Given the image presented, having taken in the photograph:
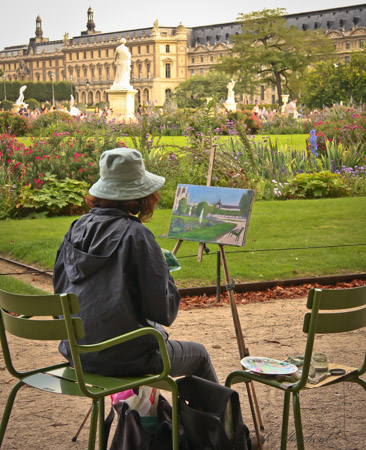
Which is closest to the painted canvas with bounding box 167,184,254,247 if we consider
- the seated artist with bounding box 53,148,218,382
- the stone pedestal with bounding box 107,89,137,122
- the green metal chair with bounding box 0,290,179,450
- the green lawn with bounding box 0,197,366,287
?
the seated artist with bounding box 53,148,218,382

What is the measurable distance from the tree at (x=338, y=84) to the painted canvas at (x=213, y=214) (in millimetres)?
35148

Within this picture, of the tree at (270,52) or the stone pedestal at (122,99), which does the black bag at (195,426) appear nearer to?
the stone pedestal at (122,99)

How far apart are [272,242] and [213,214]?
4.12 meters

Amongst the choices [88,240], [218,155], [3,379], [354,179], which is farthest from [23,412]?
[354,179]

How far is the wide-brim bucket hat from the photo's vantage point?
2924 mm

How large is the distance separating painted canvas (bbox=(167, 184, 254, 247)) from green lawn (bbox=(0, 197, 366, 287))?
216 cm

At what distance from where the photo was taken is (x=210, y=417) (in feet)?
9.18

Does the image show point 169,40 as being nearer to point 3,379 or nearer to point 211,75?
point 211,75

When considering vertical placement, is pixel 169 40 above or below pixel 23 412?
above

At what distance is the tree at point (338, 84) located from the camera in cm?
3944

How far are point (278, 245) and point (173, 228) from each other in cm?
375

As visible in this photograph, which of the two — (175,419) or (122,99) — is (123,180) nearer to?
(175,419)

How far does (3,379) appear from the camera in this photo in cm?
422

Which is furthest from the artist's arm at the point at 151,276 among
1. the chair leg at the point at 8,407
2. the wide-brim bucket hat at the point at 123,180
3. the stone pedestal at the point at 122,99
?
the stone pedestal at the point at 122,99
